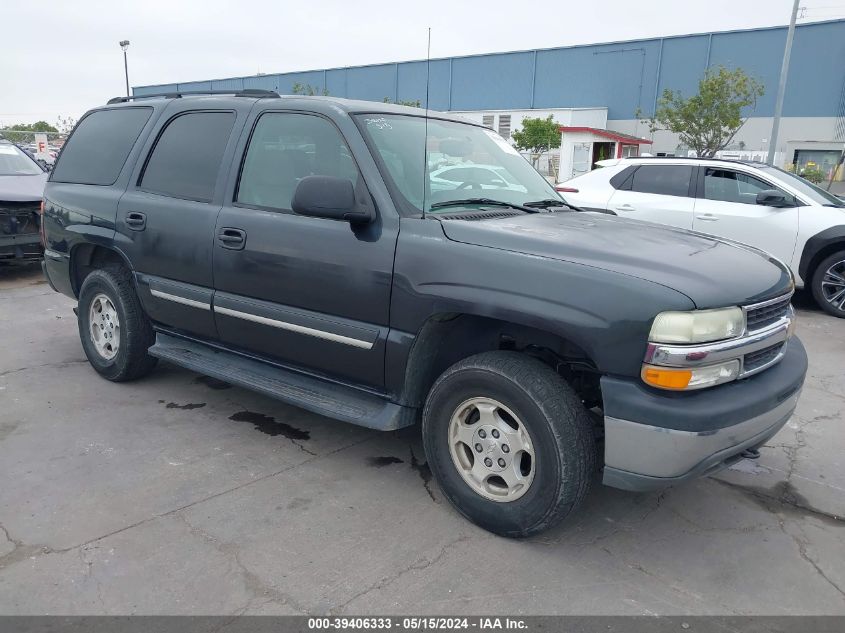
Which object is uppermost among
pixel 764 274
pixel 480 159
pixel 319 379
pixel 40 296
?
pixel 480 159

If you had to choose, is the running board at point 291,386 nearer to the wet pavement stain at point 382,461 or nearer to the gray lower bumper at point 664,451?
the wet pavement stain at point 382,461

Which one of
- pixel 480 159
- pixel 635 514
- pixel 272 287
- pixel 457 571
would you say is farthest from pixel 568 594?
pixel 480 159

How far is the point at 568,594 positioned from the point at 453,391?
0.97 m

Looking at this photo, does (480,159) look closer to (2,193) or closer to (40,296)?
(40,296)

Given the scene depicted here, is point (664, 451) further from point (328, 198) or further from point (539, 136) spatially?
point (539, 136)

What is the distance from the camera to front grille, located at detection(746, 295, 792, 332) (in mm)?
2879

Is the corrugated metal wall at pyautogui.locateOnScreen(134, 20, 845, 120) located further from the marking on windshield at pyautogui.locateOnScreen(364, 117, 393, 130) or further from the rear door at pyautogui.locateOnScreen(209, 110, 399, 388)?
the rear door at pyautogui.locateOnScreen(209, 110, 399, 388)

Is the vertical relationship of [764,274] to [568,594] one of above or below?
above

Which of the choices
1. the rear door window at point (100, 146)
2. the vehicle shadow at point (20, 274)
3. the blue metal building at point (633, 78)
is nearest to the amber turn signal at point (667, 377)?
the rear door window at point (100, 146)

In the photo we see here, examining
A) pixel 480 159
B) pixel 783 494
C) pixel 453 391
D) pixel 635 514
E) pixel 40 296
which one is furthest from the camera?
pixel 40 296

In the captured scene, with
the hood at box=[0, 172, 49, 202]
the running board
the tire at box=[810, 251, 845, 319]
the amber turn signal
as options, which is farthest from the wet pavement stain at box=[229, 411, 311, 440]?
the tire at box=[810, 251, 845, 319]

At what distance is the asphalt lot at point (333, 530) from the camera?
105 inches

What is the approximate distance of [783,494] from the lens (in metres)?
3.61

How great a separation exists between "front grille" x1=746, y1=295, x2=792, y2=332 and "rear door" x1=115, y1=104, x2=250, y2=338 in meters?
2.91
